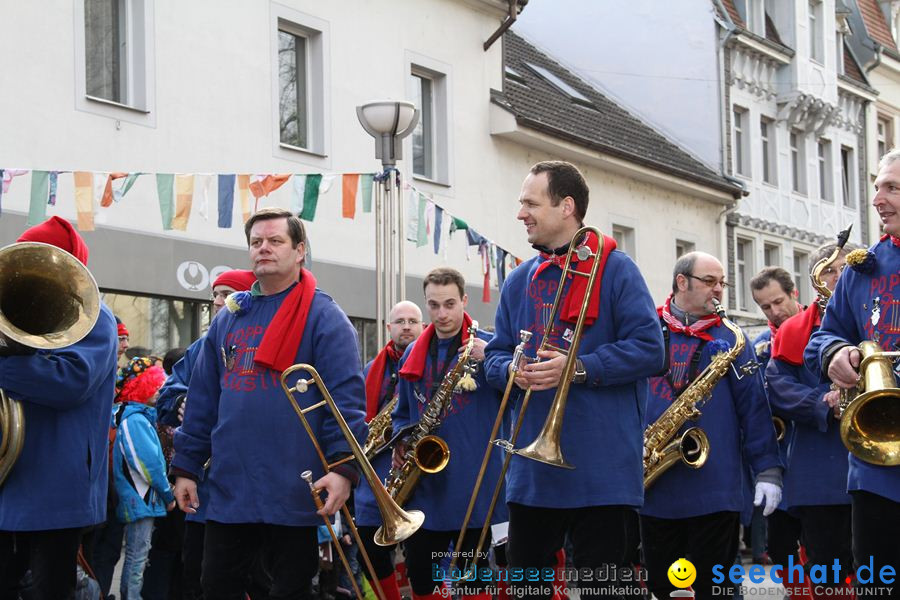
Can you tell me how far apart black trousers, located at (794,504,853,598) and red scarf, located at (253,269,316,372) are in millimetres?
3276

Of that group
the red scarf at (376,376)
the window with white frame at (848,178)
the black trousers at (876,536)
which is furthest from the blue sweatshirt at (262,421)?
the window with white frame at (848,178)

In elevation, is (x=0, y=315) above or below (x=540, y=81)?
below

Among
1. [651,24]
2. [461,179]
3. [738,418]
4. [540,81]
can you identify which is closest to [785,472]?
[738,418]

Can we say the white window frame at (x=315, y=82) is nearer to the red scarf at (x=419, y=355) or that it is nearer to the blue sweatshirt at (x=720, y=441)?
the red scarf at (x=419, y=355)

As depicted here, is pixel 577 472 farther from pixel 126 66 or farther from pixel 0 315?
pixel 126 66

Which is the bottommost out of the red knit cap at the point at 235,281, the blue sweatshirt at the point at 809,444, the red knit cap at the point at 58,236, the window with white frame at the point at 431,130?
the blue sweatshirt at the point at 809,444

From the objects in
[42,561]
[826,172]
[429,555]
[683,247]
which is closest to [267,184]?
[429,555]

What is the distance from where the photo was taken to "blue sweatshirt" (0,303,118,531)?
5.90m

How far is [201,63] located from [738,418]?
35.2 feet

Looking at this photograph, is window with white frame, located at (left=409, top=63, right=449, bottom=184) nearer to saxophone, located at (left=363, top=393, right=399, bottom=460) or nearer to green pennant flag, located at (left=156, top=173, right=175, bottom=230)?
green pennant flag, located at (left=156, top=173, right=175, bottom=230)

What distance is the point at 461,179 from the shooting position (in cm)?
2133

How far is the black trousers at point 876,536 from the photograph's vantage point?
5738 millimetres

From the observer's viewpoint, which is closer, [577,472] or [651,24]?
[577,472]

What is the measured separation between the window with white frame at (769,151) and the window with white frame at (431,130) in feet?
42.3
